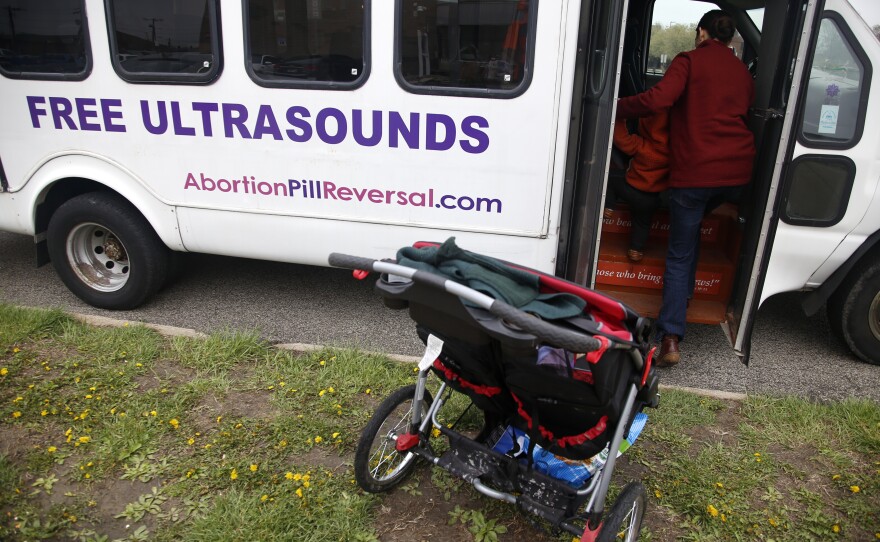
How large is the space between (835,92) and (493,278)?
2.76m

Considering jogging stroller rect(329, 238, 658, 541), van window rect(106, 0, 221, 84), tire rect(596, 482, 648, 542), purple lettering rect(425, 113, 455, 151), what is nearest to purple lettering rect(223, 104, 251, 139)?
van window rect(106, 0, 221, 84)

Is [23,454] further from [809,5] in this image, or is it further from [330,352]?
[809,5]

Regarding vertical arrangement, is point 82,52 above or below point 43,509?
above

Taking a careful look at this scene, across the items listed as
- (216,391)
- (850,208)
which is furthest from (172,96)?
(850,208)

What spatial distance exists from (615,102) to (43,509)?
3280 mm

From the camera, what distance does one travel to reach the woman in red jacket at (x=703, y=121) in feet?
11.7

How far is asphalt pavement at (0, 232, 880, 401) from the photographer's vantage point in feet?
12.7

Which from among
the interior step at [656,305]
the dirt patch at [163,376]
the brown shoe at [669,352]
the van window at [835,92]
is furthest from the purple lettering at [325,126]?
the van window at [835,92]

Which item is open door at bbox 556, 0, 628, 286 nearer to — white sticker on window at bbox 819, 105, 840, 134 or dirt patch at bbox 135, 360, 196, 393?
white sticker on window at bbox 819, 105, 840, 134

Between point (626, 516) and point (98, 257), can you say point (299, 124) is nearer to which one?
point (98, 257)

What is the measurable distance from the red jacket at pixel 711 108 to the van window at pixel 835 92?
322 mm

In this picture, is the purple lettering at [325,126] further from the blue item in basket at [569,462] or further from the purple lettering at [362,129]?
the blue item in basket at [569,462]

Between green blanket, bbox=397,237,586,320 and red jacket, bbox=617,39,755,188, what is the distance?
6.53 ft

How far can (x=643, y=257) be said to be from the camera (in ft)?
13.8
